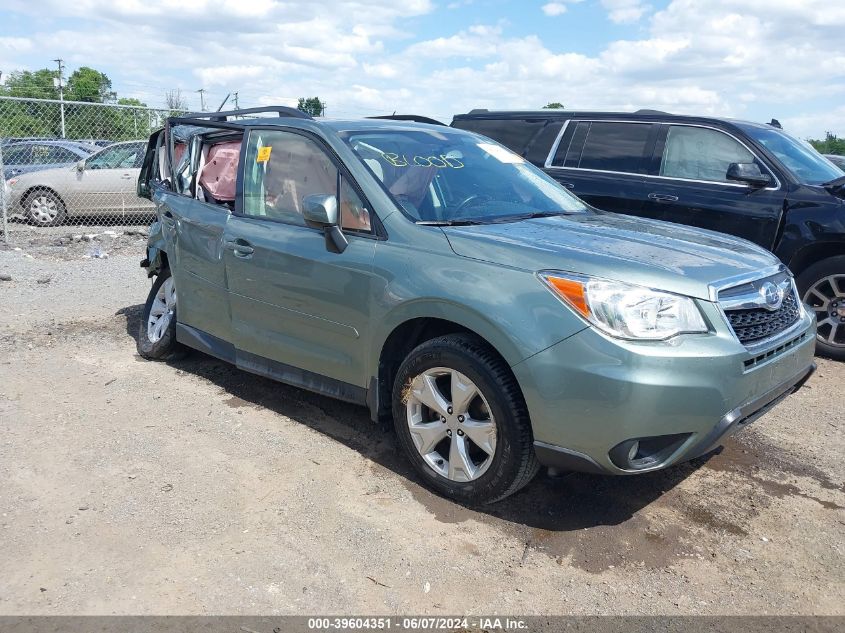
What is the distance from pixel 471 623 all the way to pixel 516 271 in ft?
4.69

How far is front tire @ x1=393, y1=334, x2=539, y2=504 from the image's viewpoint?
3.26m

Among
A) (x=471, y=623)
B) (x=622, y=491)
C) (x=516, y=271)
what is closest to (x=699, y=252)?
(x=516, y=271)

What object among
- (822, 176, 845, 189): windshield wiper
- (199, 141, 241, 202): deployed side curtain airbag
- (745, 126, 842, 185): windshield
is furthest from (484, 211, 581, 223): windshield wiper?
(745, 126, 842, 185): windshield

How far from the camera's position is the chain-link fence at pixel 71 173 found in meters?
12.4

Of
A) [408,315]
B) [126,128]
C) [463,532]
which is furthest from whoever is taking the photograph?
[126,128]

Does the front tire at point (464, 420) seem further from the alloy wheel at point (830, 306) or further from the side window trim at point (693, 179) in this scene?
the side window trim at point (693, 179)

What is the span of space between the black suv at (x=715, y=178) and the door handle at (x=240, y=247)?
3843 mm

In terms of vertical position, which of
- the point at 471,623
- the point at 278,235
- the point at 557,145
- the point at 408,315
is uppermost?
the point at 557,145

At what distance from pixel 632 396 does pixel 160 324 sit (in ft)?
13.0

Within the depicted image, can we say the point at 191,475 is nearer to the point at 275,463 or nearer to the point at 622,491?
the point at 275,463

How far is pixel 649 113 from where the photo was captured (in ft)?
23.4

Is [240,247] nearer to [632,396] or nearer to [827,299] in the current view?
[632,396]

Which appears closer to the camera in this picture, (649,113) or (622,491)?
(622,491)

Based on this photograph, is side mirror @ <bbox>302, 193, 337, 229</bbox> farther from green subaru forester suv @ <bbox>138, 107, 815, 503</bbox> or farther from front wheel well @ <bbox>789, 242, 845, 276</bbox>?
front wheel well @ <bbox>789, 242, 845, 276</bbox>
